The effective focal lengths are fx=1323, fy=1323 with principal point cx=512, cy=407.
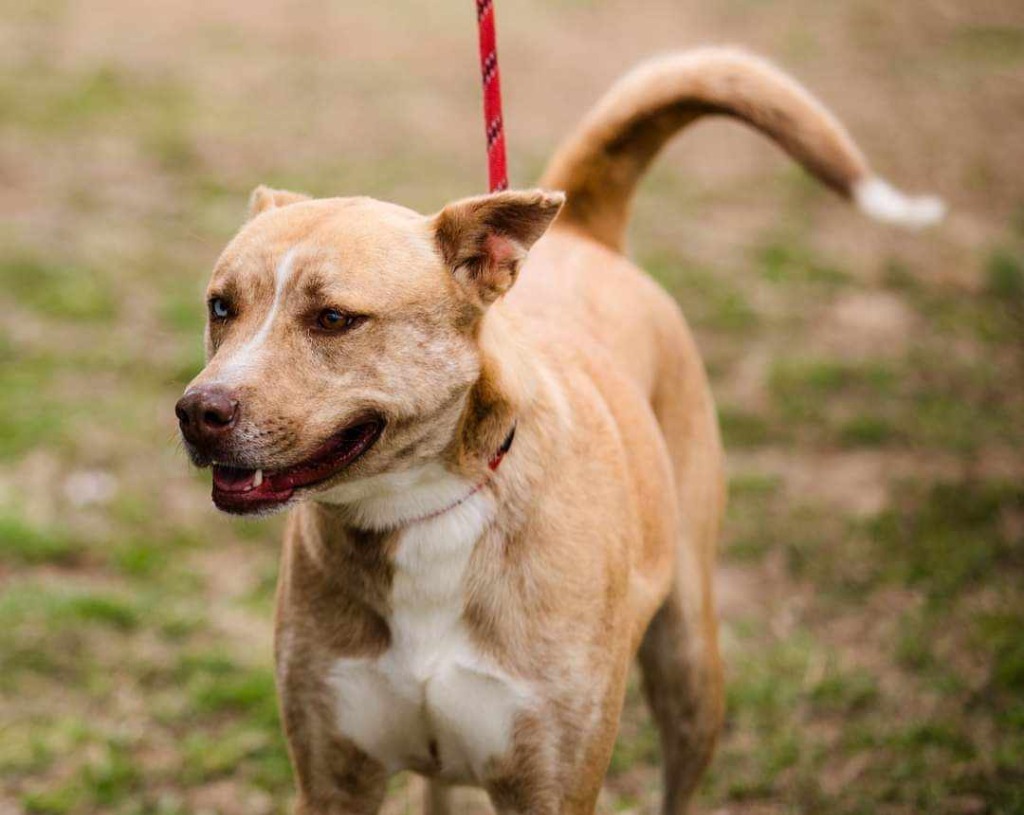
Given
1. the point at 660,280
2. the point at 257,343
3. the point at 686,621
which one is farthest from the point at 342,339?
the point at 660,280

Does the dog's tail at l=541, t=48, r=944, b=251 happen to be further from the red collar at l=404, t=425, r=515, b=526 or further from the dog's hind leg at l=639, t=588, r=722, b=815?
the red collar at l=404, t=425, r=515, b=526

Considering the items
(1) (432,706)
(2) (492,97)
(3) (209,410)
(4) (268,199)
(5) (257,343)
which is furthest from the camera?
(2) (492,97)

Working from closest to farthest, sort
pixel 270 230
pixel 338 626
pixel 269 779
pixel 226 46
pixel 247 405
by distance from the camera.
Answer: pixel 247 405 < pixel 270 230 < pixel 338 626 < pixel 269 779 < pixel 226 46

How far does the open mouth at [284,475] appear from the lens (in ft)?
8.23

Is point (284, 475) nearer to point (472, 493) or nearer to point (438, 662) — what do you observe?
point (472, 493)

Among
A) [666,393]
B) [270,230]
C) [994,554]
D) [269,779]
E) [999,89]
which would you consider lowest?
[269,779]

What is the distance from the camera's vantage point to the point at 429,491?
2.73 m

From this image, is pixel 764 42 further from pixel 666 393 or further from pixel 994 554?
pixel 666 393

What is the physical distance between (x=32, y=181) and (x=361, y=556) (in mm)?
6242

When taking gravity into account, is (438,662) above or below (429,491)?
below

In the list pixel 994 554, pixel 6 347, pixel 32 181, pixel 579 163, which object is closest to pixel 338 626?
pixel 579 163

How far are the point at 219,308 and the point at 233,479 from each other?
364mm

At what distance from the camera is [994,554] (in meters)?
4.97

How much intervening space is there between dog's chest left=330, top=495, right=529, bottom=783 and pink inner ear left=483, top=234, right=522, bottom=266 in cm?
49
